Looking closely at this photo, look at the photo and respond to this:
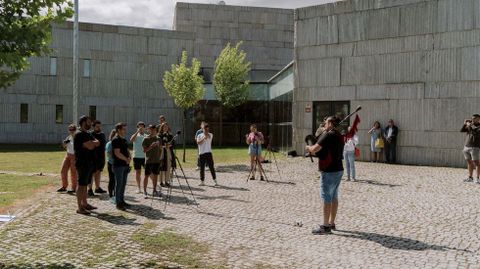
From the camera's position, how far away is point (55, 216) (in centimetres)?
1017

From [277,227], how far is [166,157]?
553cm

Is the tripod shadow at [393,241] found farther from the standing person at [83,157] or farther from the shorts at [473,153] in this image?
the shorts at [473,153]

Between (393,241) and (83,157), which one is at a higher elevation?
(83,157)

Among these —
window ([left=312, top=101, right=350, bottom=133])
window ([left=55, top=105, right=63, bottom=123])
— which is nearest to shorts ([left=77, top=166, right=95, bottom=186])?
window ([left=312, top=101, right=350, bottom=133])

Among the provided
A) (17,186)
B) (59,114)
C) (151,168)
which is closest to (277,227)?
(151,168)

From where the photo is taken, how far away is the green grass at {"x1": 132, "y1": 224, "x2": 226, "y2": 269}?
6.90 meters

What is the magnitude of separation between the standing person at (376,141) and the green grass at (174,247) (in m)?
14.9

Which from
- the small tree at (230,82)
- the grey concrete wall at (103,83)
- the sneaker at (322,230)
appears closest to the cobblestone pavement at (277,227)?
the sneaker at (322,230)

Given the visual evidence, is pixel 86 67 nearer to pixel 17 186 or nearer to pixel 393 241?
pixel 17 186

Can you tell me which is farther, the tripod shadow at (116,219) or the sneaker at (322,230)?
the tripod shadow at (116,219)

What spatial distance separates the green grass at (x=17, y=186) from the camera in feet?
39.9

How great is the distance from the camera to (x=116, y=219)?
9930 mm

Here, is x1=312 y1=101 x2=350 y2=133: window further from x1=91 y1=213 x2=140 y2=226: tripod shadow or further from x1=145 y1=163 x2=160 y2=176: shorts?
x1=91 y1=213 x2=140 y2=226: tripod shadow

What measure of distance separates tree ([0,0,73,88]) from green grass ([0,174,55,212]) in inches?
211
